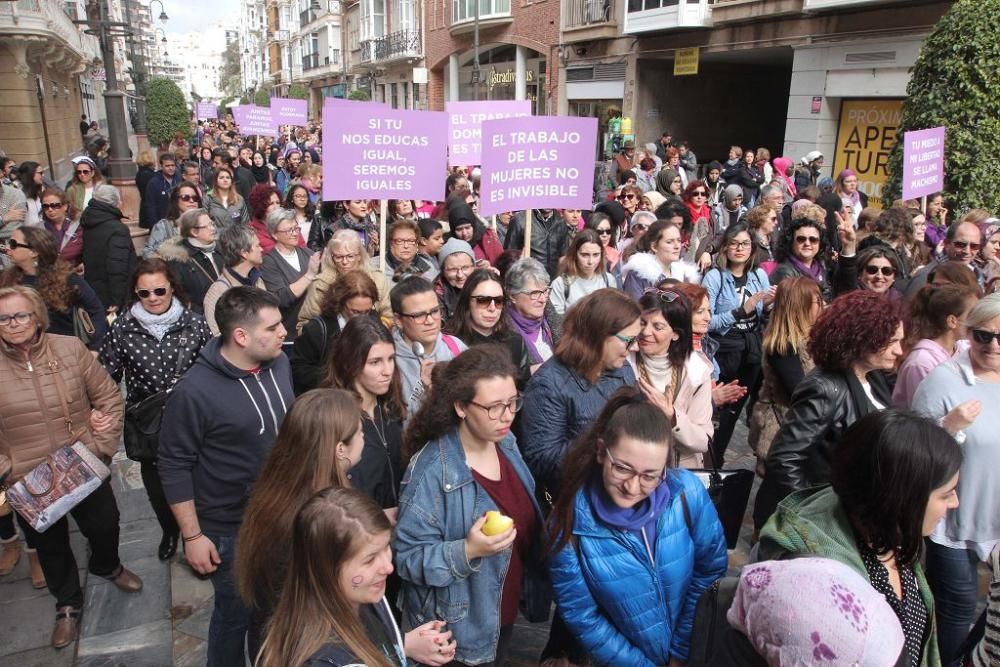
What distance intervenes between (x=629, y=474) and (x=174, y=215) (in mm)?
6507

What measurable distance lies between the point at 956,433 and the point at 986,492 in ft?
0.88

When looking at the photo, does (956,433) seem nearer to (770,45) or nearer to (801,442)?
(801,442)

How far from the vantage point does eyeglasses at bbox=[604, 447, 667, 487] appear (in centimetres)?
216

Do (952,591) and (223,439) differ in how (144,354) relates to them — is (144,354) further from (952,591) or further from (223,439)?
(952,591)

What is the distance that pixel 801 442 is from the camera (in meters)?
2.88

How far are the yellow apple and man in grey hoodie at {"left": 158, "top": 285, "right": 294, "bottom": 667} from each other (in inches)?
48.6

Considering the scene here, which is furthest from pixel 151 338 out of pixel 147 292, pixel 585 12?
pixel 585 12

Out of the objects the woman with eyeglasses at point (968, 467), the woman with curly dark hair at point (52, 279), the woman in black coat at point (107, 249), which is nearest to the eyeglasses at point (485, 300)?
the woman with eyeglasses at point (968, 467)

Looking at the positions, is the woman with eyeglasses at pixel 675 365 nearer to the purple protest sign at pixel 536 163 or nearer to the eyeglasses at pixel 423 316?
the eyeglasses at pixel 423 316

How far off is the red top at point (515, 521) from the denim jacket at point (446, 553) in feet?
0.21

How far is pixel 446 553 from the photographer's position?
2283mm

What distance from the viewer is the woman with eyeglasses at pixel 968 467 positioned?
2797mm

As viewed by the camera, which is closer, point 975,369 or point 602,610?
point 602,610

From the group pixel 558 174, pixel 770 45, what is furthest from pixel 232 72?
pixel 558 174
